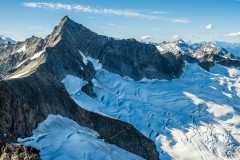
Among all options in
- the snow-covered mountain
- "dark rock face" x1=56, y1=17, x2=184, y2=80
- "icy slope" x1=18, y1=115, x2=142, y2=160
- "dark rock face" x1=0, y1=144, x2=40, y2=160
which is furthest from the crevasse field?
"dark rock face" x1=0, y1=144, x2=40, y2=160

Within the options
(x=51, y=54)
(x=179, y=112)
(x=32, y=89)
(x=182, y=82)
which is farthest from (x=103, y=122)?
(x=182, y=82)

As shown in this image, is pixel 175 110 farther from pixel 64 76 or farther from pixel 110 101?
pixel 64 76

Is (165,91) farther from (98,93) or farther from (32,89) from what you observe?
(32,89)

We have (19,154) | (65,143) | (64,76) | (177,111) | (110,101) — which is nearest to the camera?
(19,154)

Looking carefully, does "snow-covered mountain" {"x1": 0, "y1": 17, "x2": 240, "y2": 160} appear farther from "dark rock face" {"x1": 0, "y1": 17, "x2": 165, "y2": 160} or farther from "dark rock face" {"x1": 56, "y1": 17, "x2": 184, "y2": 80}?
"dark rock face" {"x1": 56, "y1": 17, "x2": 184, "y2": 80}

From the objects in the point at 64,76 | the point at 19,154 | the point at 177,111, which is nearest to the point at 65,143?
the point at 19,154
